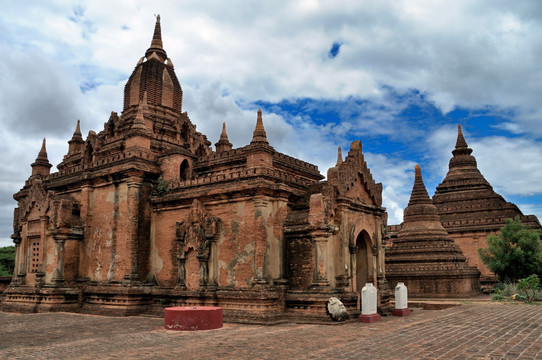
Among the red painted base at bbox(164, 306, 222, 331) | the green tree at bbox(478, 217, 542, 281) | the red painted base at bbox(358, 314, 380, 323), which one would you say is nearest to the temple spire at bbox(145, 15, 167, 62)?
the red painted base at bbox(164, 306, 222, 331)

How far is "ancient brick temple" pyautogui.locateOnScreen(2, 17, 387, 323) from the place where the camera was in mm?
20484

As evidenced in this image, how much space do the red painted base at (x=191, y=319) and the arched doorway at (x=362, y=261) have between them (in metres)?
8.68

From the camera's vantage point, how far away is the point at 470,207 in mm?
43969

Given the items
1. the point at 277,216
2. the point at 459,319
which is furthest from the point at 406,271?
the point at 277,216

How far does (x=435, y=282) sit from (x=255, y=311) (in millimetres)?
19695

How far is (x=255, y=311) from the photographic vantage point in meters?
19.7

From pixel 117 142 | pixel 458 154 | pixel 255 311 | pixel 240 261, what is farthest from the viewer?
pixel 458 154

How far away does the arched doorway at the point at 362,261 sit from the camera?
76.9 feet

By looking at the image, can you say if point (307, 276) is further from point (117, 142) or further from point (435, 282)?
point (435, 282)

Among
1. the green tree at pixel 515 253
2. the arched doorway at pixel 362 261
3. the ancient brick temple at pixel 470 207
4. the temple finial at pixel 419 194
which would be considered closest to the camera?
the arched doorway at pixel 362 261

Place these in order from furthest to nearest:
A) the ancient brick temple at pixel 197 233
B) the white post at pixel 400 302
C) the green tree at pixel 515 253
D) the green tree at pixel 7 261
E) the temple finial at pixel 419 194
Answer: the green tree at pixel 7 261 → the temple finial at pixel 419 194 → the green tree at pixel 515 253 → the white post at pixel 400 302 → the ancient brick temple at pixel 197 233

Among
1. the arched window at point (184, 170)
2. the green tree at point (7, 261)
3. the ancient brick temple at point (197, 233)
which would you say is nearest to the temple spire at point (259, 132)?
the ancient brick temple at point (197, 233)

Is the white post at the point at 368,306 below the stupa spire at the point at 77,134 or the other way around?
below

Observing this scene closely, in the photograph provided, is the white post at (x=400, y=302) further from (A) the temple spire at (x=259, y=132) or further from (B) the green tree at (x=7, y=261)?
(B) the green tree at (x=7, y=261)
